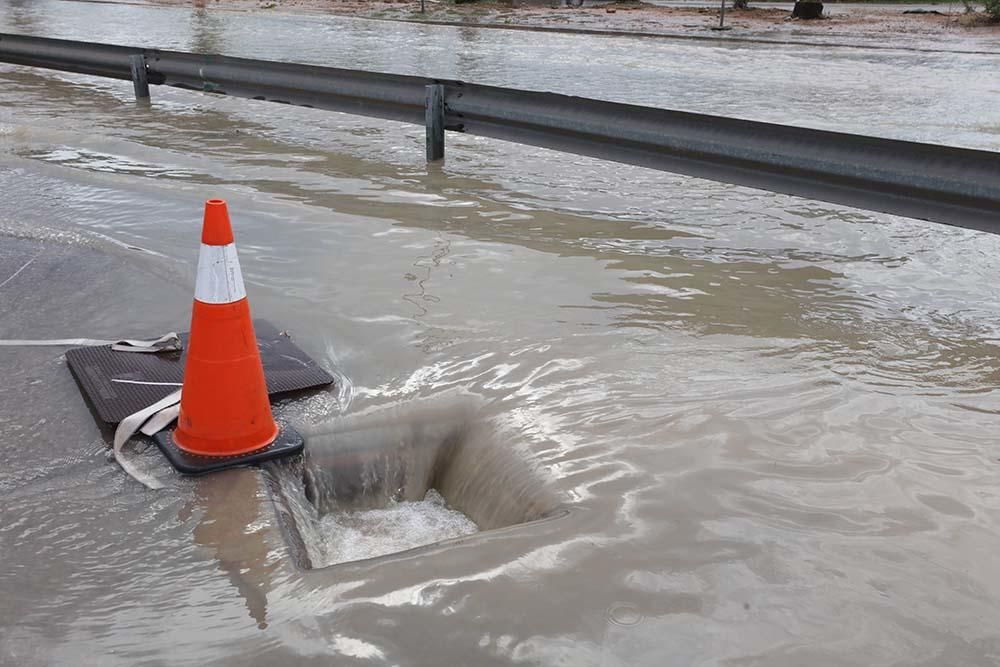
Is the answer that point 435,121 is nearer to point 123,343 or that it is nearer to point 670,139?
point 670,139

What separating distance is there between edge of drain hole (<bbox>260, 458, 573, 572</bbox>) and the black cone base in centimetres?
4

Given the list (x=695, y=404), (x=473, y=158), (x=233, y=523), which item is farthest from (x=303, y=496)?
(x=473, y=158)

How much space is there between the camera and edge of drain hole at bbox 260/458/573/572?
110 inches

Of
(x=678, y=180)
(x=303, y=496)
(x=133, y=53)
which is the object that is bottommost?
(x=303, y=496)

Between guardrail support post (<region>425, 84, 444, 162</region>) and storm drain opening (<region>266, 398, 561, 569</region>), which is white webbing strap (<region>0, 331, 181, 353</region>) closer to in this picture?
storm drain opening (<region>266, 398, 561, 569</region>)

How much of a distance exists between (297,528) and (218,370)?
645 millimetres

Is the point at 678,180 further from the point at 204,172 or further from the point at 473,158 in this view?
the point at 204,172

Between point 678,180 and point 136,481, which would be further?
point 678,180

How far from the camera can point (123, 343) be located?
418cm

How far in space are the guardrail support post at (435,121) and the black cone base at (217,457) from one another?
543 centimetres

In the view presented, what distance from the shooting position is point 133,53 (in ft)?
38.3

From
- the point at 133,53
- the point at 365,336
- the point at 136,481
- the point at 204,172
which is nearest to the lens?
the point at 136,481

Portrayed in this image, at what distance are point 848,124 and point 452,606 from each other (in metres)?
9.81

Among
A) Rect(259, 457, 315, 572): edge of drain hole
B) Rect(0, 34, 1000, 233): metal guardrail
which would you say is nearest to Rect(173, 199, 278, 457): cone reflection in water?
Rect(259, 457, 315, 572): edge of drain hole
